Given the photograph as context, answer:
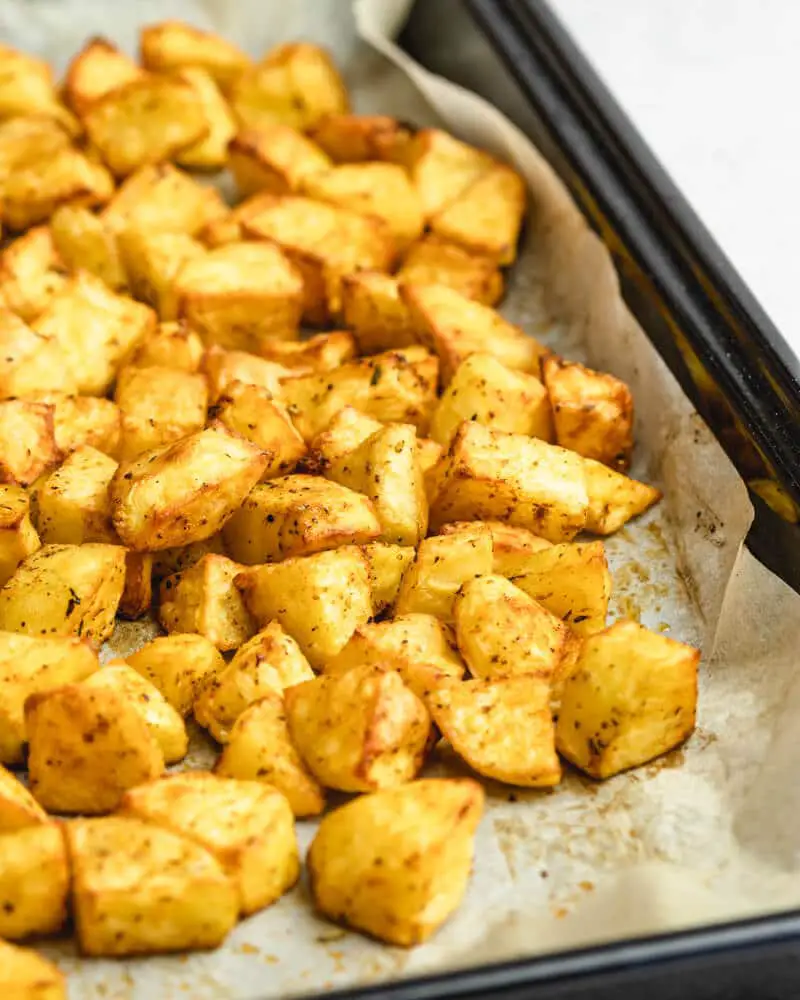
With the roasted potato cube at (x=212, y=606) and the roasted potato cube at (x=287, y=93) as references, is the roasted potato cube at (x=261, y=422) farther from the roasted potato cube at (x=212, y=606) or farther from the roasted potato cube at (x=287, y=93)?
the roasted potato cube at (x=287, y=93)

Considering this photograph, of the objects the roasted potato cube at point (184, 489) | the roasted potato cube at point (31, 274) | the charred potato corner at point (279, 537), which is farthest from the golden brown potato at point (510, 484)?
the roasted potato cube at point (31, 274)

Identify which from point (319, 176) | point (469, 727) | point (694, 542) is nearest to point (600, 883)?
point (469, 727)

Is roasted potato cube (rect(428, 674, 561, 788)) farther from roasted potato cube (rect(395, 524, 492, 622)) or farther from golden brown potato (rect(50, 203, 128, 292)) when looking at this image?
golden brown potato (rect(50, 203, 128, 292))

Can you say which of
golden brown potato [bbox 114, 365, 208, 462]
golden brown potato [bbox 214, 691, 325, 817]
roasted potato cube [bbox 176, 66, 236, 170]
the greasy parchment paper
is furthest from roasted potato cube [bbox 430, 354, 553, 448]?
roasted potato cube [bbox 176, 66, 236, 170]

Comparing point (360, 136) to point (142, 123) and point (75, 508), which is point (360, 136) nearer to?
point (142, 123)

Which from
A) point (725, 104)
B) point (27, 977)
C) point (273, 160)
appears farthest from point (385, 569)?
point (725, 104)

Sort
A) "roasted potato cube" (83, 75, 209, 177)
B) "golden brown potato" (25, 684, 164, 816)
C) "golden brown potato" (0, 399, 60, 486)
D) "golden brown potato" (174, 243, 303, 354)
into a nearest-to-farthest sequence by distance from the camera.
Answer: "golden brown potato" (25, 684, 164, 816)
"golden brown potato" (0, 399, 60, 486)
"golden brown potato" (174, 243, 303, 354)
"roasted potato cube" (83, 75, 209, 177)
